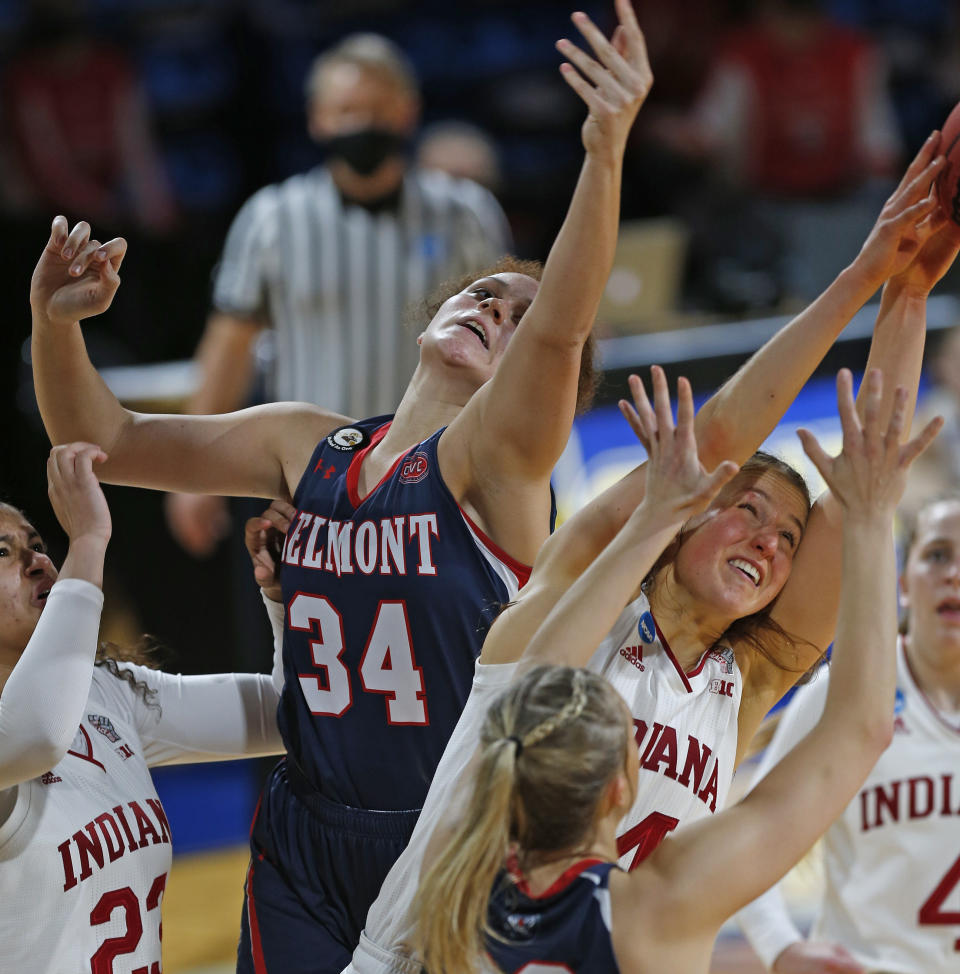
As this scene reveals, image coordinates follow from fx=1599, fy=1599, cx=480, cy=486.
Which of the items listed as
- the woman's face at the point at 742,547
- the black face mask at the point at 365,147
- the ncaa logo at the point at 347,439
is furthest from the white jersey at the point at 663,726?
the black face mask at the point at 365,147

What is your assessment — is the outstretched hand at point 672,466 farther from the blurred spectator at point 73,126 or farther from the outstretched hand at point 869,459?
the blurred spectator at point 73,126

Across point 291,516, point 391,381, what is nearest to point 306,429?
point 291,516

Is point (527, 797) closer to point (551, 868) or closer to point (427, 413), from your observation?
point (551, 868)

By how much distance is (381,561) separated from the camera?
2951mm

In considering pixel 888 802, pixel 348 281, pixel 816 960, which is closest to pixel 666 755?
pixel 816 960

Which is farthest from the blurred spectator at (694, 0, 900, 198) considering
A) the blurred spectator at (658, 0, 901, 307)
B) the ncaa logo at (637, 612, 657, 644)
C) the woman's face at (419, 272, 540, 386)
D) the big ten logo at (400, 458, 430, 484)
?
the ncaa logo at (637, 612, 657, 644)

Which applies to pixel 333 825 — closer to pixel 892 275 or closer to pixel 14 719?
pixel 14 719

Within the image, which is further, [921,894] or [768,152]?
[768,152]

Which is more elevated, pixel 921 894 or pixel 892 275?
pixel 892 275

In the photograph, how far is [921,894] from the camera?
4.17m

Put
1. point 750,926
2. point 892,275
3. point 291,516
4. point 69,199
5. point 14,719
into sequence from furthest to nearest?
point 69,199 < point 750,926 < point 291,516 < point 892,275 < point 14,719

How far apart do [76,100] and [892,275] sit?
699 cm

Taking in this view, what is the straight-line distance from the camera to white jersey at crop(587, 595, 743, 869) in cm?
280

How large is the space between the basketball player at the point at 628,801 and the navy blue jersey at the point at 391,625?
547mm
